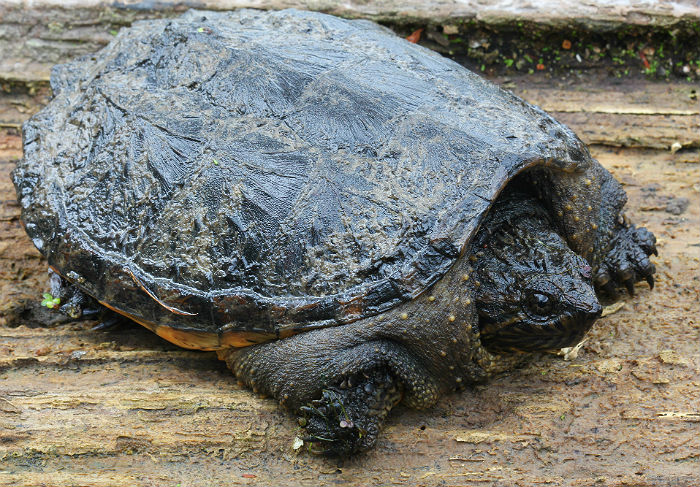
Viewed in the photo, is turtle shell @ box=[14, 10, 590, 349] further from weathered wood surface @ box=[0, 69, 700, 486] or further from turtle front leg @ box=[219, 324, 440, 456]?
weathered wood surface @ box=[0, 69, 700, 486]

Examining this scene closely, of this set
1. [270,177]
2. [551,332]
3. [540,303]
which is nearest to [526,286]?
[540,303]

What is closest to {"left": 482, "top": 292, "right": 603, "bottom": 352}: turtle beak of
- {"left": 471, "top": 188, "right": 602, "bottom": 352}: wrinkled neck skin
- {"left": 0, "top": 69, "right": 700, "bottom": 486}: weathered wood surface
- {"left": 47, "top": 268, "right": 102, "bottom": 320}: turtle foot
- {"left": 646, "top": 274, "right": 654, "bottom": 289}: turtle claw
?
{"left": 471, "top": 188, "right": 602, "bottom": 352}: wrinkled neck skin

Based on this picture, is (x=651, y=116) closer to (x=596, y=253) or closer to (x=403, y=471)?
(x=596, y=253)

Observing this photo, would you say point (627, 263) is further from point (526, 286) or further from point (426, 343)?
point (426, 343)

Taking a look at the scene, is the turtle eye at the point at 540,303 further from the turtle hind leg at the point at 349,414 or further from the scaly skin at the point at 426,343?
the turtle hind leg at the point at 349,414

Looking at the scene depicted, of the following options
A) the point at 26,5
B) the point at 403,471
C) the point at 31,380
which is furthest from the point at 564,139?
the point at 26,5

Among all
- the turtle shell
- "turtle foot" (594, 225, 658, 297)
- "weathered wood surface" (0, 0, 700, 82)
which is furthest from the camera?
"weathered wood surface" (0, 0, 700, 82)
